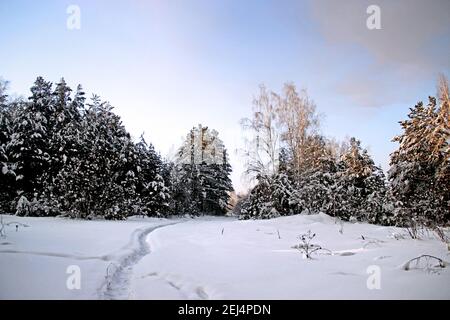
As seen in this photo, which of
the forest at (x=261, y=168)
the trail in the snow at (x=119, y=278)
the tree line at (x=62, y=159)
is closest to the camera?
the trail in the snow at (x=119, y=278)

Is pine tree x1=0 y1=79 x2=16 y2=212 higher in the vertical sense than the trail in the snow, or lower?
higher

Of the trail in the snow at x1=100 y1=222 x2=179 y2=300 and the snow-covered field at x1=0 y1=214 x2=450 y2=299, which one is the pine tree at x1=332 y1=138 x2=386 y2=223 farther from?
the trail in the snow at x1=100 y1=222 x2=179 y2=300

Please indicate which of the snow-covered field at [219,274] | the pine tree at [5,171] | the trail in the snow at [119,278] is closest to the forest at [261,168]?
the pine tree at [5,171]

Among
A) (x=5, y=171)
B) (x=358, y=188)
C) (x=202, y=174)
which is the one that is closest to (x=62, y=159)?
(x=5, y=171)

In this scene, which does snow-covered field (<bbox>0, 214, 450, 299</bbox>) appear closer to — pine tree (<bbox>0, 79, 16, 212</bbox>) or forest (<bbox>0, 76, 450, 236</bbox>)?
forest (<bbox>0, 76, 450, 236</bbox>)

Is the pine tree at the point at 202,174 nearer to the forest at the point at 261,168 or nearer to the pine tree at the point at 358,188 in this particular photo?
the forest at the point at 261,168

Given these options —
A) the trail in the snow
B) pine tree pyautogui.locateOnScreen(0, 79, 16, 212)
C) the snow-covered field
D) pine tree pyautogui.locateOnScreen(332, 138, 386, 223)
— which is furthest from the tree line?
pine tree pyautogui.locateOnScreen(332, 138, 386, 223)

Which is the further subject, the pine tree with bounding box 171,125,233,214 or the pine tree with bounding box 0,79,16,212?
the pine tree with bounding box 171,125,233,214

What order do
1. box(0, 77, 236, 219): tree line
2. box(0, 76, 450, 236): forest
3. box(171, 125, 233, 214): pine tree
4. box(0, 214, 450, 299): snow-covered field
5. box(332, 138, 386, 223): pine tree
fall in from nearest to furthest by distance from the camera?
box(0, 214, 450, 299): snow-covered field < box(0, 76, 450, 236): forest < box(332, 138, 386, 223): pine tree < box(0, 77, 236, 219): tree line < box(171, 125, 233, 214): pine tree

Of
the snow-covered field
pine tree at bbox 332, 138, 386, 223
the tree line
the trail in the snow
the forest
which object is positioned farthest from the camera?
the tree line

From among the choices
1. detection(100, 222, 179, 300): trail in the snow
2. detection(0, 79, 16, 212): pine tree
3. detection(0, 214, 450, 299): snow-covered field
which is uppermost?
detection(0, 79, 16, 212): pine tree

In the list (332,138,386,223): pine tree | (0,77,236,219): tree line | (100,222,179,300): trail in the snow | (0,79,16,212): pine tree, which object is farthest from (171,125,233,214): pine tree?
(100,222,179,300): trail in the snow

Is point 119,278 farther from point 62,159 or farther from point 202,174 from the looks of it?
point 202,174
